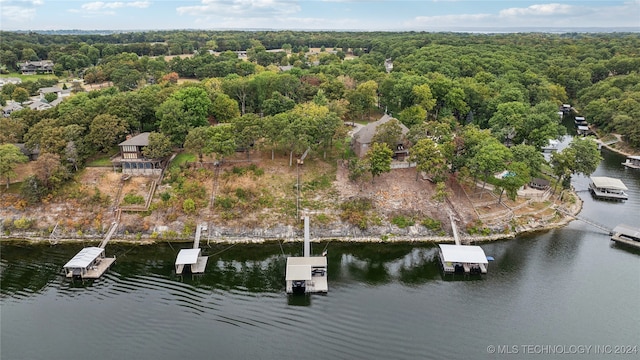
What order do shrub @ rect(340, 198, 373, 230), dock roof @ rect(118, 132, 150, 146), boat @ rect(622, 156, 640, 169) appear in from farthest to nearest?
boat @ rect(622, 156, 640, 169), dock roof @ rect(118, 132, 150, 146), shrub @ rect(340, 198, 373, 230)

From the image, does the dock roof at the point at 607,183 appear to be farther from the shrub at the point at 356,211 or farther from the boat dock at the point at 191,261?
the boat dock at the point at 191,261

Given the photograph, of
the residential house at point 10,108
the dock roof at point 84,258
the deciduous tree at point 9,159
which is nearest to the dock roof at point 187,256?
the dock roof at point 84,258

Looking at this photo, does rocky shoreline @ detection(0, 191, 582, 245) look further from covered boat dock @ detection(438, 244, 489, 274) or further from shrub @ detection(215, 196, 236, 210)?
covered boat dock @ detection(438, 244, 489, 274)

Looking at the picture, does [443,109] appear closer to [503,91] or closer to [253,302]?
[503,91]

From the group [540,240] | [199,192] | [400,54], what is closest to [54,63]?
[199,192]

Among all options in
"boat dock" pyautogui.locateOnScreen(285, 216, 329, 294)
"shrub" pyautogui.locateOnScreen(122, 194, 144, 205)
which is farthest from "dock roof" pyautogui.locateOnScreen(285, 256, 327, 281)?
"shrub" pyautogui.locateOnScreen(122, 194, 144, 205)
